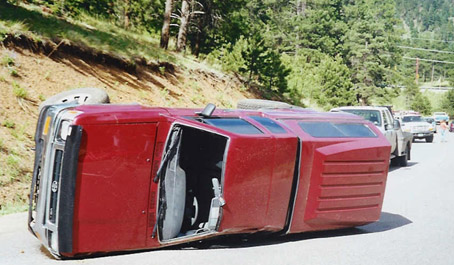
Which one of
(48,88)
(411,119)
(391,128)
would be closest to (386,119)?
(391,128)

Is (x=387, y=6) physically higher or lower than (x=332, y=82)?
higher

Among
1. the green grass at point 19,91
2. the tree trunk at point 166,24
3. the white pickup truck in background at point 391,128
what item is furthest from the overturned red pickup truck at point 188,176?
the tree trunk at point 166,24

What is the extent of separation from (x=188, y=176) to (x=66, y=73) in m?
9.57

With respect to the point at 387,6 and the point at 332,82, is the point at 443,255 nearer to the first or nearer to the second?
the point at 332,82

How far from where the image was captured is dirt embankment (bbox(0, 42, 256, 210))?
10.2 m

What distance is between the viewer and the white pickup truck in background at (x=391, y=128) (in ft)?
55.1

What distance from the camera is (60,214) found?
5617mm

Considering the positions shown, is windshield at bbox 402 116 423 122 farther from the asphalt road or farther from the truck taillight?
the truck taillight

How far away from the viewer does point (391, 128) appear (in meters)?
16.9

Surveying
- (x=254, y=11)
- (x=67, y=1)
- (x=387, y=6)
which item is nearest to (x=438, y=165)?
(x=67, y=1)

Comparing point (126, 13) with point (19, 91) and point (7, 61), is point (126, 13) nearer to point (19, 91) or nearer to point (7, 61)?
point (7, 61)

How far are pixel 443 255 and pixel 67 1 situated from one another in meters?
15.6

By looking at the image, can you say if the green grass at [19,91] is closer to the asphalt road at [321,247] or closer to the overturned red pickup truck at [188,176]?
the asphalt road at [321,247]

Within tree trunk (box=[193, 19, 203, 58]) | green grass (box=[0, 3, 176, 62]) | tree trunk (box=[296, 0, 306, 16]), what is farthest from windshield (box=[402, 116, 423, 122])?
tree trunk (box=[296, 0, 306, 16])
